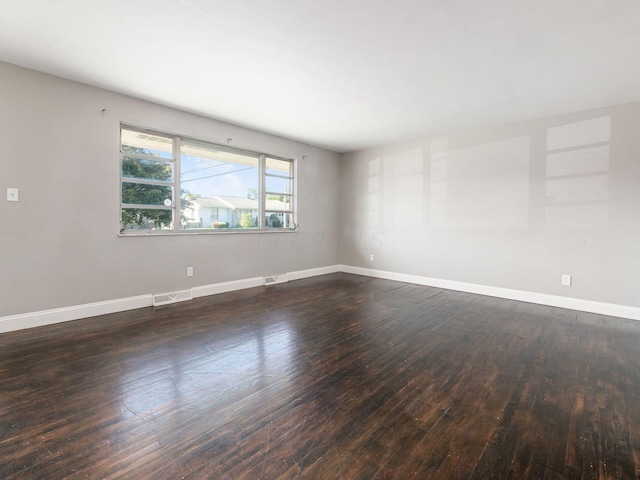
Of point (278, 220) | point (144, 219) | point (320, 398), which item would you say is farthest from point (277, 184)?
point (320, 398)

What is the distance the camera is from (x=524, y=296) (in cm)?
432

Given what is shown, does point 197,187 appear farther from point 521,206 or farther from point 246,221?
point 521,206

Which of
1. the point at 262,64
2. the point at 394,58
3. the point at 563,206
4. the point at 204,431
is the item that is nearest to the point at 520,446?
the point at 204,431

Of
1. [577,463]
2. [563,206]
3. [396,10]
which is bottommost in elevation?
[577,463]

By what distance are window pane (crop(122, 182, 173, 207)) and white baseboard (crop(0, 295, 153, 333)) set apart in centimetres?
124

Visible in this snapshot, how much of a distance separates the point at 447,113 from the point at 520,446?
3.84m

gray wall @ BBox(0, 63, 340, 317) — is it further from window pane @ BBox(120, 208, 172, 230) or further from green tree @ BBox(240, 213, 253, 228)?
green tree @ BBox(240, 213, 253, 228)

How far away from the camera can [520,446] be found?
1.51 metres

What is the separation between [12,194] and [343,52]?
3.53 m

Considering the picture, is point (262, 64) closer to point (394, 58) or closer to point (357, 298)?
point (394, 58)

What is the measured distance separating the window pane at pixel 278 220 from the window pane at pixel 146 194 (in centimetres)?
172

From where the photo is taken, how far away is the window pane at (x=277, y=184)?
5382 mm

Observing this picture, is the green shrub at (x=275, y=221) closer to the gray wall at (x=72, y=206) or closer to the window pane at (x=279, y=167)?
the window pane at (x=279, y=167)

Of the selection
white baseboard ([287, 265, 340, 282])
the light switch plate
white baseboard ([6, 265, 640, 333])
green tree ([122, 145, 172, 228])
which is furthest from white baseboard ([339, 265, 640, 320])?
the light switch plate
